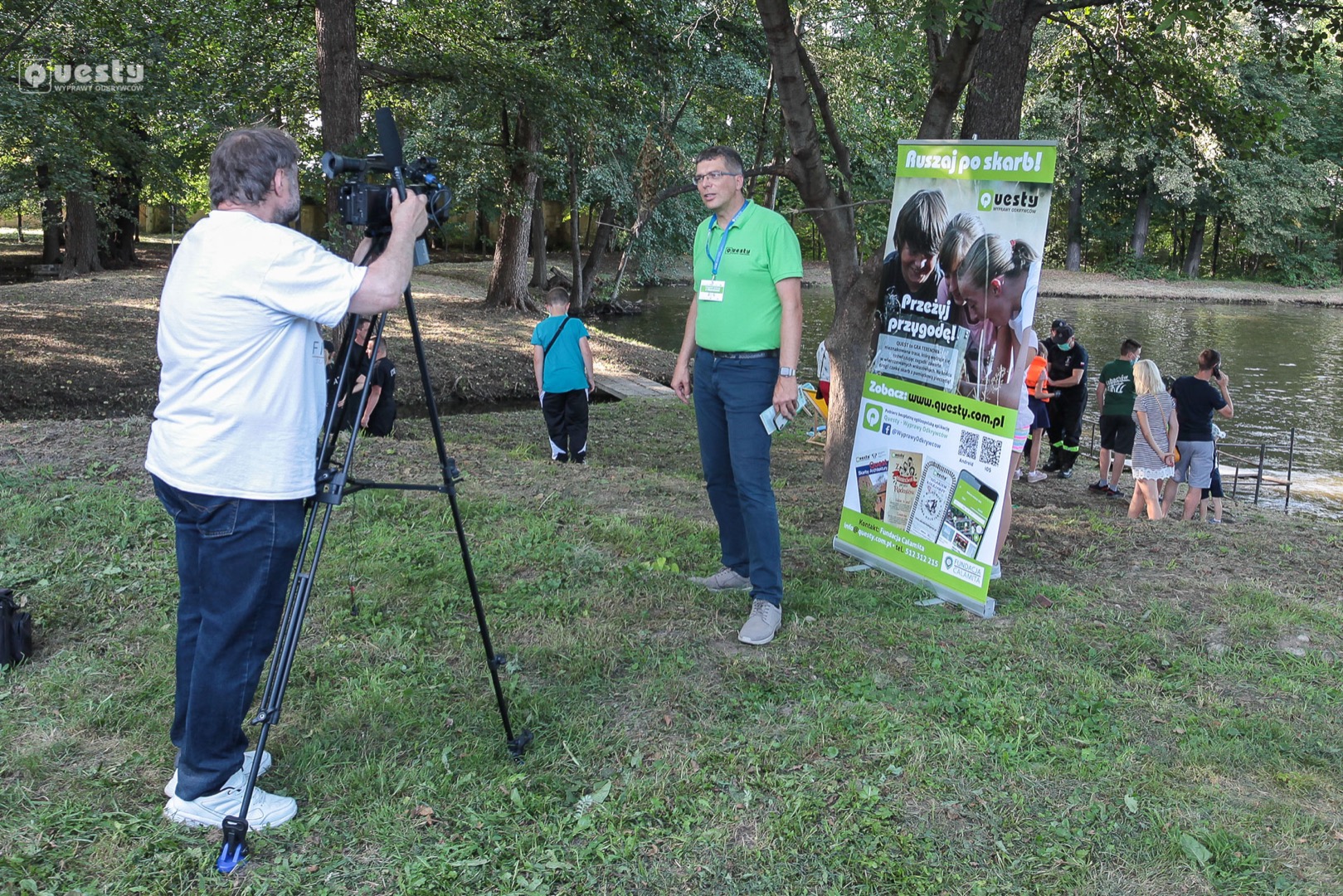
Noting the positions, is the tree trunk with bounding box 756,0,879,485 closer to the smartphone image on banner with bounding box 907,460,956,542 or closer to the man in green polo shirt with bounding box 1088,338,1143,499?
the smartphone image on banner with bounding box 907,460,956,542

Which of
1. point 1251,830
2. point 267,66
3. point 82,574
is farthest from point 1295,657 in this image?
point 267,66

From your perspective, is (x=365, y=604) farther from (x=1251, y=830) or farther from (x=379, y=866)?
(x=1251, y=830)

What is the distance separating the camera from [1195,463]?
984 centimetres

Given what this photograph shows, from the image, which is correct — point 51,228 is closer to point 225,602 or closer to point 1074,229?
point 225,602

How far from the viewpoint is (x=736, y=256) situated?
430 cm

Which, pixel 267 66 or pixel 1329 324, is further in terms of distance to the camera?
pixel 1329 324

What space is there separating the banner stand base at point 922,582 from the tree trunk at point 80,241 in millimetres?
23504

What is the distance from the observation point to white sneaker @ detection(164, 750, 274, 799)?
118 inches

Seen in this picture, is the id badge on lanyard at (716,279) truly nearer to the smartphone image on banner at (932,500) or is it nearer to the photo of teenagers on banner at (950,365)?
the photo of teenagers on banner at (950,365)

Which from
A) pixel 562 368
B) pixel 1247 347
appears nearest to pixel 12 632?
pixel 562 368

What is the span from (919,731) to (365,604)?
8.01ft

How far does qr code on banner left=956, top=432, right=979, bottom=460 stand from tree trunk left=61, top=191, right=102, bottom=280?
79.3ft

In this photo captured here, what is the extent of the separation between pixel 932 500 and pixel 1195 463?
587 cm

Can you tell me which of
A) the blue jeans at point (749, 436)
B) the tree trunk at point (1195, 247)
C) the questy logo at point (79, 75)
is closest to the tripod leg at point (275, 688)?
the blue jeans at point (749, 436)
